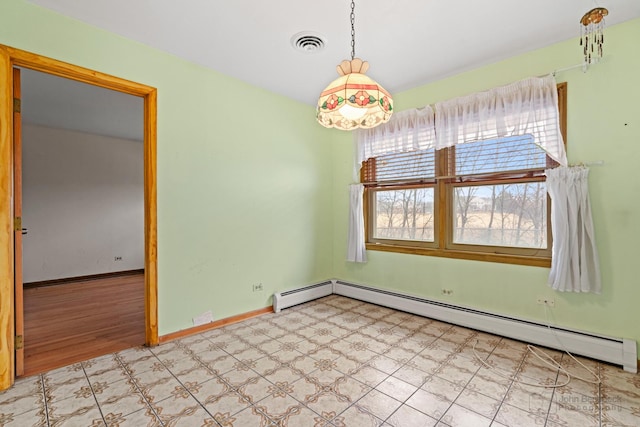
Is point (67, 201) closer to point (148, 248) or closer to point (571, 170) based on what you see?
point (148, 248)

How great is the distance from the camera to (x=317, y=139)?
162 inches

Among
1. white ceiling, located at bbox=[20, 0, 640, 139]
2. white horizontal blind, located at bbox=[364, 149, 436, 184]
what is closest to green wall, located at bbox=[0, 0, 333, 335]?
white ceiling, located at bbox=[20, 0, 640, 139]

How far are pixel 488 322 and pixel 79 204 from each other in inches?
258

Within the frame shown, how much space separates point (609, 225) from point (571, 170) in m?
0.52

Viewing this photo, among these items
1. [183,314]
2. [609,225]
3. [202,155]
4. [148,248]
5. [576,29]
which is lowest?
[183,314]

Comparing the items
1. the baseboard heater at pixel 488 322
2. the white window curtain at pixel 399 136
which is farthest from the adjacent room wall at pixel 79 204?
the white window curtain at pixel 399 136

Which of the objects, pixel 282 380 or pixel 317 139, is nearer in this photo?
pixel 282 380

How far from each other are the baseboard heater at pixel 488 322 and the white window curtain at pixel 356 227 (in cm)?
43

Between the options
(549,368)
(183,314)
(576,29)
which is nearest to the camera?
(549,368)

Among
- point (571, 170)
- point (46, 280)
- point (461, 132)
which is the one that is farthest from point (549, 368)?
point (46, 280)

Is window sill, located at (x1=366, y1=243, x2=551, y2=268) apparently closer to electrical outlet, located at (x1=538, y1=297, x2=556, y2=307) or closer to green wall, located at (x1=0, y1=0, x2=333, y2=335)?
electrical outlet, located at (x1=538, y1=297, x2=556, y2=307)

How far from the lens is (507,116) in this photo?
2771mm

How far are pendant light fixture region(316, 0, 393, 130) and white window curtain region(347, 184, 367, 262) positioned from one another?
2063 millimetres

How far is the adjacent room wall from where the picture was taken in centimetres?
482
